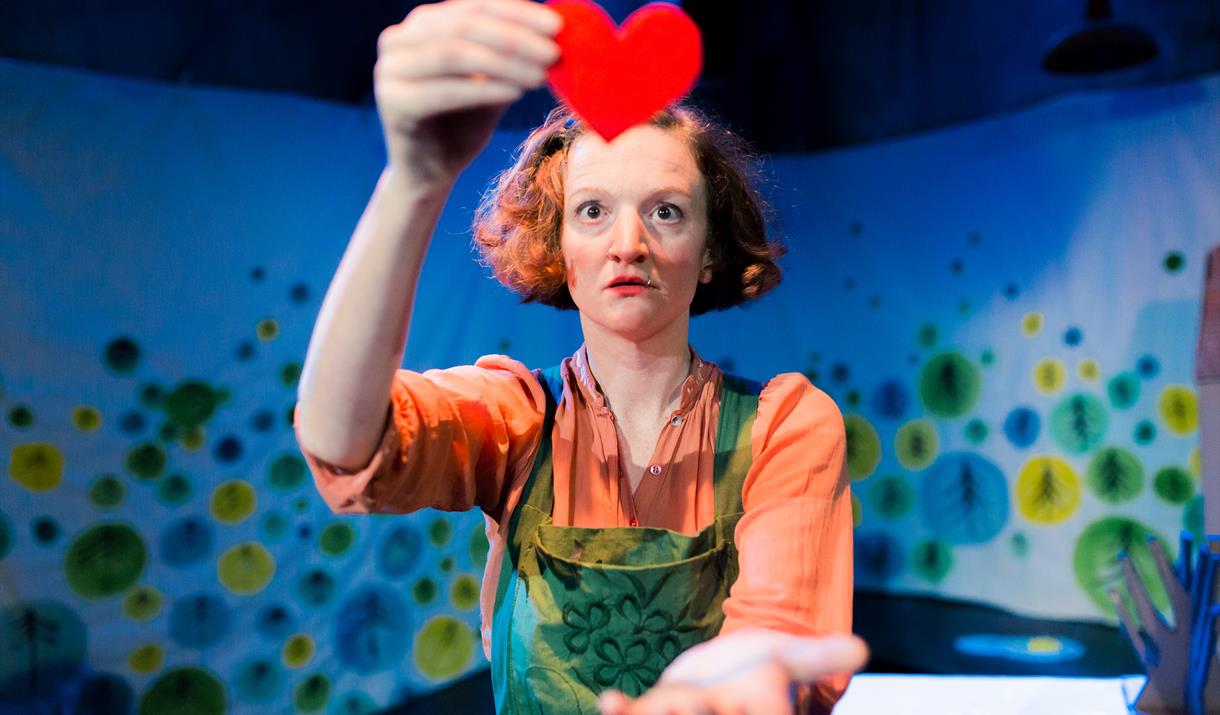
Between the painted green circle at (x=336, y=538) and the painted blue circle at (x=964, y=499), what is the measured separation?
2.17 metres

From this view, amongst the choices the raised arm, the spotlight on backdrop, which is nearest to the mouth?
the raised arm

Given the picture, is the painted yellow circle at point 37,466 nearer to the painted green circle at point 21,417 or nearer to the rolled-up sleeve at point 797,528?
the painted green circle at point 21,417

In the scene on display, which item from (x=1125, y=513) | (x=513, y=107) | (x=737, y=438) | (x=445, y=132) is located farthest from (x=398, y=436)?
(x=1125, y=513)

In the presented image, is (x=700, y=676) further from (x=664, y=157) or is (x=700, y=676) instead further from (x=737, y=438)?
(x=664, y=157)

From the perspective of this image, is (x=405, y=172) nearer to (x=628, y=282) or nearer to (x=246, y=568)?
(x=628, y=282)

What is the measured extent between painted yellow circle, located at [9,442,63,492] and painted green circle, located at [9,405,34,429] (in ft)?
0.15

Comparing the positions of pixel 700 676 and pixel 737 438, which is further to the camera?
pixel 737 438

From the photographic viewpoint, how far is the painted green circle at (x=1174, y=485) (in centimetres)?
316

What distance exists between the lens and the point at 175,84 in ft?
8.06

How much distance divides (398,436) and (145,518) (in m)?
1.80

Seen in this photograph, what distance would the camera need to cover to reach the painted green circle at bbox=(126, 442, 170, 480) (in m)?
2.37

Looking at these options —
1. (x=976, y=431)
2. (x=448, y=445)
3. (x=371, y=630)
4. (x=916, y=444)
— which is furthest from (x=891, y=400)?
(x=448, y=445)

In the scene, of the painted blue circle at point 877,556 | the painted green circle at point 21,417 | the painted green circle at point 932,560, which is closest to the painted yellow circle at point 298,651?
the painted green circle at point 21,417

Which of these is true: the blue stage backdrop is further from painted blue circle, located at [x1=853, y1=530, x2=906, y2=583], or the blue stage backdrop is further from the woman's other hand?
the woman's other hand
